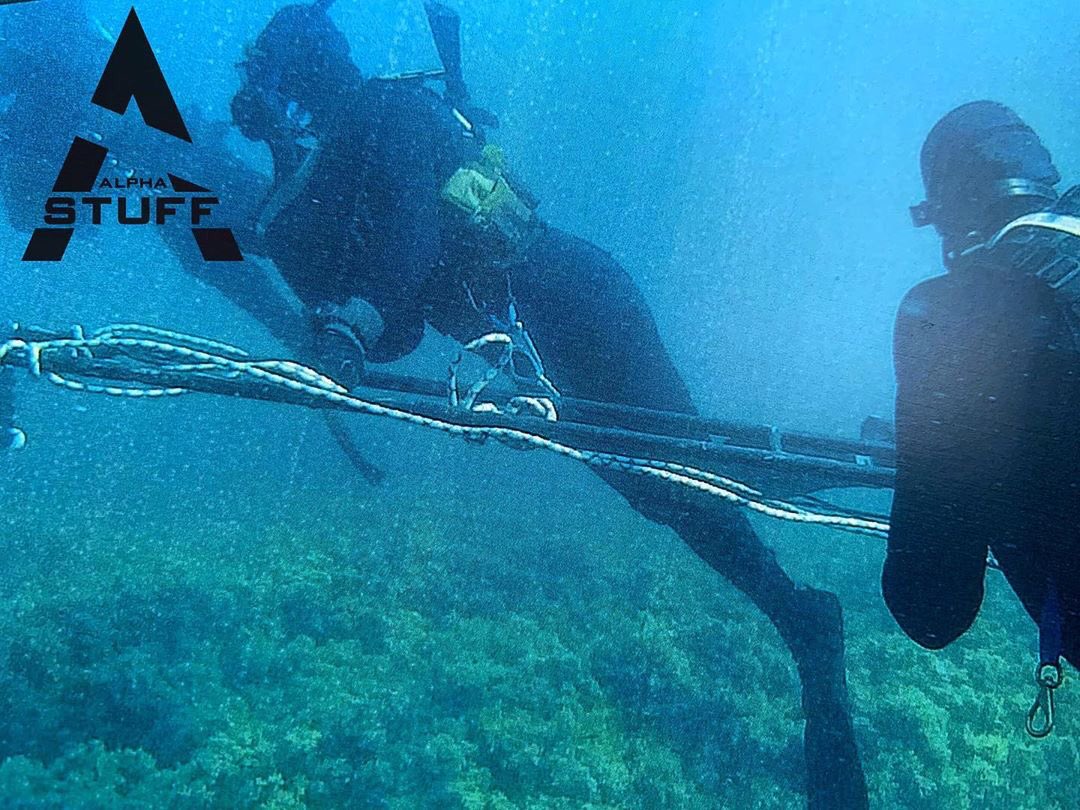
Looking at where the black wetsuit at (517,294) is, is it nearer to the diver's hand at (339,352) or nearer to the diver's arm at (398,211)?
the diver's arm at (398,211)

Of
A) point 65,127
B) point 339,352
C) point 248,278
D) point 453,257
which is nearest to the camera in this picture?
point 339,352

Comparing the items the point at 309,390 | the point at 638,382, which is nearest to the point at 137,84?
the point at 309,390

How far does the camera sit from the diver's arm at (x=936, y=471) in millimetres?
1661

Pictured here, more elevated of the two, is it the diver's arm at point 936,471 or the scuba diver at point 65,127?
the scuba diver at point 65,127

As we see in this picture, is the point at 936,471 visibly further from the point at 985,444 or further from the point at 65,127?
the point at 65,127

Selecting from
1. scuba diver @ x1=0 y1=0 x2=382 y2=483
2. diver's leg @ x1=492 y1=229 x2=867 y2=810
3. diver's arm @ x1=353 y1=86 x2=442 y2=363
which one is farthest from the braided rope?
scuba diver @ x1=0 y1=0 x2=382 y2=483

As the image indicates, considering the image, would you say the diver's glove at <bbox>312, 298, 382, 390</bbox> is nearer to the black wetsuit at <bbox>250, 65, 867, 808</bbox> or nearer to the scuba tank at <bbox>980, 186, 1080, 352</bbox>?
the black wetsuit at <bbox>250, 65, 867, 808</bbox>

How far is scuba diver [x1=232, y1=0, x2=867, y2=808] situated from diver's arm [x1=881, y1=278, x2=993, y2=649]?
156cm

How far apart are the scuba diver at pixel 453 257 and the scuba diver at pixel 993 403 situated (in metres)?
1.60

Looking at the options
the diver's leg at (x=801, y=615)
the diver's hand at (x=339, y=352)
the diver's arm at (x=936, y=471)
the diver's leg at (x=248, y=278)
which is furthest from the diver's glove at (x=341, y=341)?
the diver's arm at (x=936, y=471)

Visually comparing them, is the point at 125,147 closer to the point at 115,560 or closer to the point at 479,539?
the point at 115,560

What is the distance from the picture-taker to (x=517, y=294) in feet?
12.2

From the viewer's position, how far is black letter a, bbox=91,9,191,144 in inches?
145

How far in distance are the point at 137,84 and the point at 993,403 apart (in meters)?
4.75
